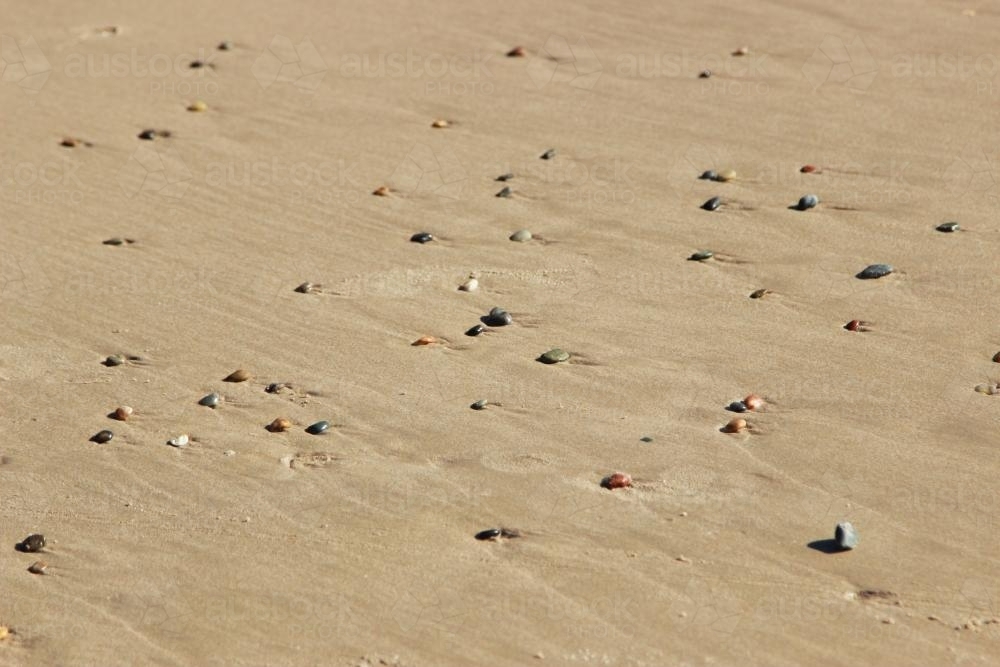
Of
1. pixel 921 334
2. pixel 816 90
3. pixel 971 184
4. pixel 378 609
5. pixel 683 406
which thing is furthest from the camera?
pixel 816 90

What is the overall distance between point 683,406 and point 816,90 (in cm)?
307

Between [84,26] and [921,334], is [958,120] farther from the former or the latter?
[84,26]

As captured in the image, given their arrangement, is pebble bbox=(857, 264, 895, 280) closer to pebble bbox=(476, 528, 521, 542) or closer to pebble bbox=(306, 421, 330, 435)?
pebble bbox=(476, 528, 521, 542)

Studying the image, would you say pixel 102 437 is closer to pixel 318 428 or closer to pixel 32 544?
pixel 32 544

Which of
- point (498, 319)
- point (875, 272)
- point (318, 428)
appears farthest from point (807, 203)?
point (318, 428)

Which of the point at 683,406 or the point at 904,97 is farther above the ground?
the point at 904,97

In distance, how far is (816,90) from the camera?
659cm

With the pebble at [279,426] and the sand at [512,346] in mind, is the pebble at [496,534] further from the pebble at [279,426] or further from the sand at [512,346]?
the pebble at [279,426]

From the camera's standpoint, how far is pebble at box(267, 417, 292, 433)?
4070 mm

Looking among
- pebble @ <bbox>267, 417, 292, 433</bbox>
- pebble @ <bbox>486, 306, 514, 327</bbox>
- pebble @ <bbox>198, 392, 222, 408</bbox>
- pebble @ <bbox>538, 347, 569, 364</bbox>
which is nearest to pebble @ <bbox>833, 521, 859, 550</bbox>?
pebble @ <bbox>538, 347, 569, 364</bbox>

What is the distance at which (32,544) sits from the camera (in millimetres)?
3611

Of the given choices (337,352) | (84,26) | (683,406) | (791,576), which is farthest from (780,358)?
(84,26)

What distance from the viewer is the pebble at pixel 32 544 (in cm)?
361

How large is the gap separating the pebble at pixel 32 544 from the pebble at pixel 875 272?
9.72 feet
